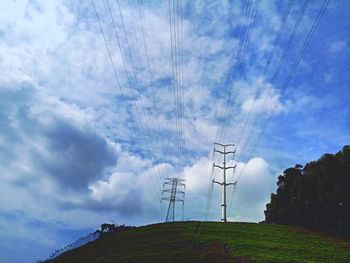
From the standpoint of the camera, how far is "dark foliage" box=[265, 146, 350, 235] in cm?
6988

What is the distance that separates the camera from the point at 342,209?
69.8m

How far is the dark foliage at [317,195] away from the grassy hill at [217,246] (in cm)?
549

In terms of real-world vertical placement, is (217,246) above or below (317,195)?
below

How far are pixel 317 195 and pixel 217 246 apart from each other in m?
26.8

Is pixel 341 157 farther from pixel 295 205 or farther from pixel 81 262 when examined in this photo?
pixel 81 262

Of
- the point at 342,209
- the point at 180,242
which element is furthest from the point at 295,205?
the point at 180,242

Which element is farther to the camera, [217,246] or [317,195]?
[317,195]

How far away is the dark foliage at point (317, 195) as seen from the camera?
69.9m

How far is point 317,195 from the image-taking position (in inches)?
2992

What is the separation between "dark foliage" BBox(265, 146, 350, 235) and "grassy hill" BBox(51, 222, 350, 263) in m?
5.49

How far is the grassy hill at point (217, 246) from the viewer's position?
53281mm

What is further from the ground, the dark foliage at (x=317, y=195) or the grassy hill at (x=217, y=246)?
the dark foliage at (x=317, y=195)

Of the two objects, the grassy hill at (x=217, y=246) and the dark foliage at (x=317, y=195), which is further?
the dark foliage at (x=317, y=195)

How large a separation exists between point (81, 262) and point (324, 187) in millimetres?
44030
